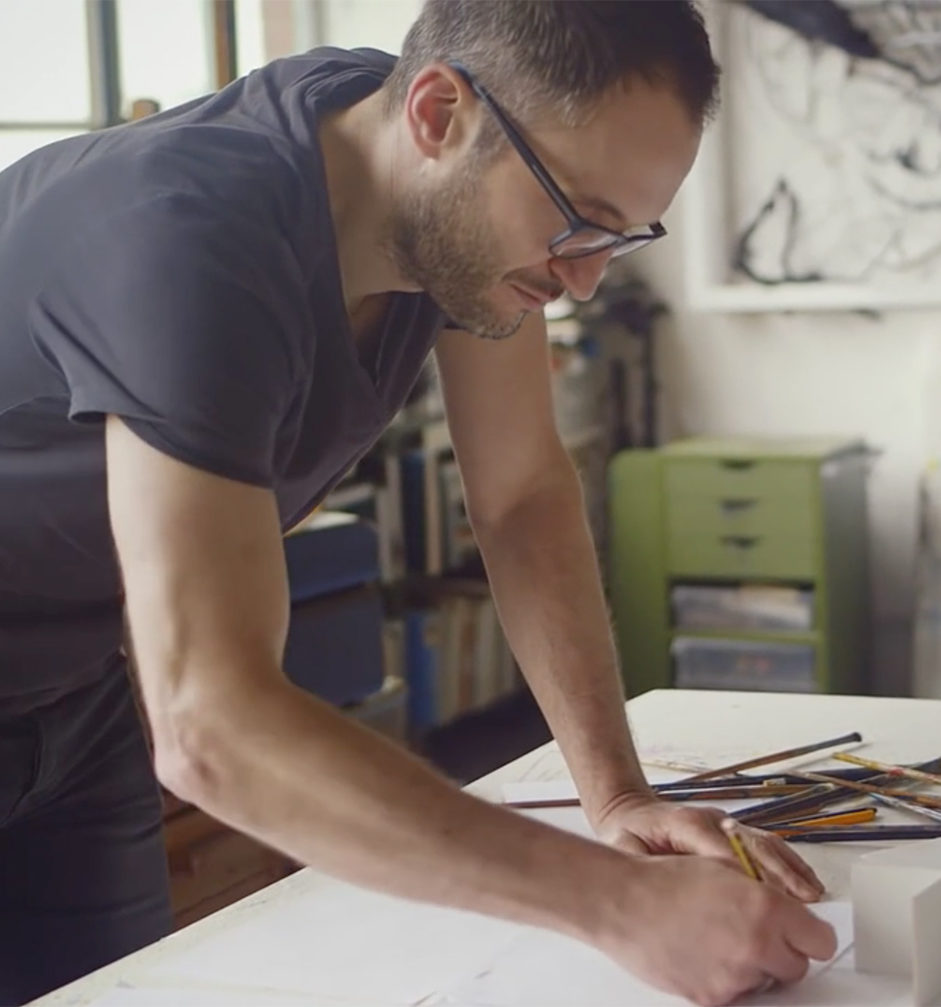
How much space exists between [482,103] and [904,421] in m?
3.00

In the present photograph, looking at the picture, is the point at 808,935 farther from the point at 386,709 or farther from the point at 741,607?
the point at 741,607

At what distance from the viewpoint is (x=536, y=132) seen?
46.6 inches

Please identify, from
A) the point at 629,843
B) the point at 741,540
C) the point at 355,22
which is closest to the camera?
the point at 629,843

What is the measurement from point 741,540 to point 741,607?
158 mm

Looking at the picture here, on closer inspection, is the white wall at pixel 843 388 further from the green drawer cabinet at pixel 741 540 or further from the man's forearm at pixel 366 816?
the man's forearm at pixel 366 816

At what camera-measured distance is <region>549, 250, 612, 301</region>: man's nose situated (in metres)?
1.26

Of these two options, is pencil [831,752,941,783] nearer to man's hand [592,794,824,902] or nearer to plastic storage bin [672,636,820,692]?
man's hand [592,794,824,902]

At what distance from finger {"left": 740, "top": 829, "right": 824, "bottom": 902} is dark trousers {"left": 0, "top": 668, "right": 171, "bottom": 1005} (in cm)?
59

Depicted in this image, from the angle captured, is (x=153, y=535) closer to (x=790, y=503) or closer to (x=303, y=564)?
(x=303, y=564)

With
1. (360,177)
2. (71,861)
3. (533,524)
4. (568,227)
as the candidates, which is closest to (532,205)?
(568,227)

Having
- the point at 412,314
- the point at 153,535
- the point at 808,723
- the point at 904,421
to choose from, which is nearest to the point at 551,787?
the point at 808,723

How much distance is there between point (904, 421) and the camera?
4.01 meters

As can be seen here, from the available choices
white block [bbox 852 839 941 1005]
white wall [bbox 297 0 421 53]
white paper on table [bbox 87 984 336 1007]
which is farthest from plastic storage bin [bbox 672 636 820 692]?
white paper on table [bbox 87 984 336 1007]

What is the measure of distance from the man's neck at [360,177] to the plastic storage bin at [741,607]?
2.62m
